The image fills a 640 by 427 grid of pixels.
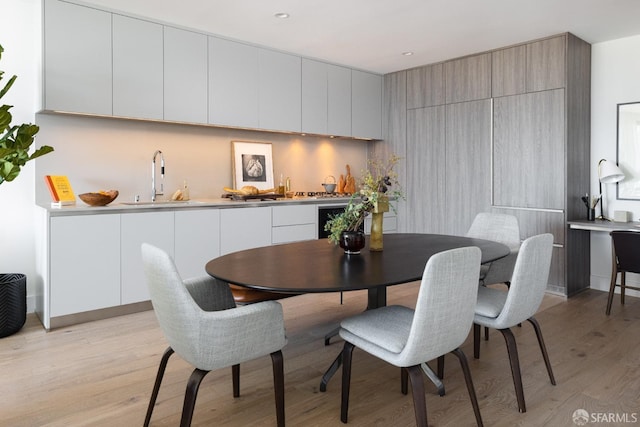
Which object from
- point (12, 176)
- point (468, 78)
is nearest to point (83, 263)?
point (12, 176)

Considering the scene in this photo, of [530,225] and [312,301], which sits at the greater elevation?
[530,225]

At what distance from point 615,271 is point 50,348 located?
4.55 m

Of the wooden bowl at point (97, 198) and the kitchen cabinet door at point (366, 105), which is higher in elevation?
the kitchen cabinet door at point (366, 105)

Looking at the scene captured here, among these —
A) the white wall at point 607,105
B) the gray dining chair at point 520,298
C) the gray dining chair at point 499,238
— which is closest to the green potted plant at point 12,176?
the gray dining chair at point 520,298

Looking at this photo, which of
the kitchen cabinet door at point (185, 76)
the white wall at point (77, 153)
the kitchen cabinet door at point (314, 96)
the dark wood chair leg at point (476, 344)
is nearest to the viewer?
the dark wood chair leg at point (476, 344)

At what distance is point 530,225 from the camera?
4.68 metres

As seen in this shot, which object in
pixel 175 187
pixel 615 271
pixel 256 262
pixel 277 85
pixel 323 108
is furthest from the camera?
pixel 323 108

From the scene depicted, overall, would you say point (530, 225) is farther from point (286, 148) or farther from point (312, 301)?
point (286, 148)

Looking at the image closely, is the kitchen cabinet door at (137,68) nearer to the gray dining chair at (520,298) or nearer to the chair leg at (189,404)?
the chair leg at (189,404)

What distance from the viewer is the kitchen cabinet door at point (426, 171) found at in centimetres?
551

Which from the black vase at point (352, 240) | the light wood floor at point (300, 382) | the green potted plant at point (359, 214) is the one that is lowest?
the light wood floor at point (300, 382)

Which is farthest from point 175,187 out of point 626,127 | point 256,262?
point 626,127

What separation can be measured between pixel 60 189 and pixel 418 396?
323cm

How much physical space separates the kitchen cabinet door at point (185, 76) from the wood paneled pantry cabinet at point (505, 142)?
2697 millimetres
